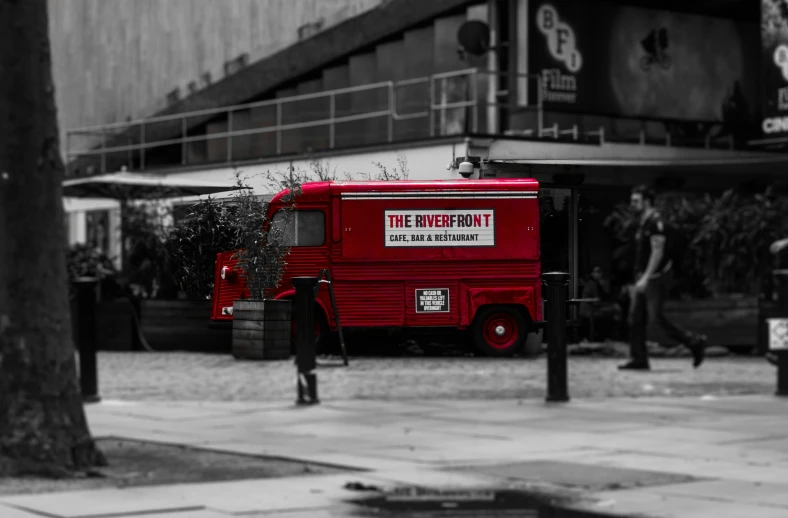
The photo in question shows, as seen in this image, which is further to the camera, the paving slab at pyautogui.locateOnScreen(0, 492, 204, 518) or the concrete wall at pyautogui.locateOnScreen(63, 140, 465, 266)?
the paving slab at pyautogui.locateOnScreen(0, 492, 204, 518)

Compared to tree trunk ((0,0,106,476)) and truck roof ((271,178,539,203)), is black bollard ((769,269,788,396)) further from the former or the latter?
truck roof ((271,178,539,203))

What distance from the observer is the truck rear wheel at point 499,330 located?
7.95 ft

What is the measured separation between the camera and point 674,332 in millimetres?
5836

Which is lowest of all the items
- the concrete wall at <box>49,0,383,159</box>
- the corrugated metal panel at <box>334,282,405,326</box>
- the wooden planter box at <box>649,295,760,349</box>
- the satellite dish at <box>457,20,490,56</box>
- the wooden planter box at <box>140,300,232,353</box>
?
the wooden planter box at <box>649,295,760,349</box>

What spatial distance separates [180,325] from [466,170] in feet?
5.68

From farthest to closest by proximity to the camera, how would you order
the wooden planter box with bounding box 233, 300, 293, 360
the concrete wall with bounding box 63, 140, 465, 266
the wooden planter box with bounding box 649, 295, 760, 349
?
the wooden planter box with bounding box 649, 295, 760, 349 < the concrete wall with bounding box 63, 140, 465, 266 < the wooden planter box with bounding box 233, 300, 293, 360

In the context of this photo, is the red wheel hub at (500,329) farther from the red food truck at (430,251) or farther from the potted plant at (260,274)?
the potted plant at (260,274)

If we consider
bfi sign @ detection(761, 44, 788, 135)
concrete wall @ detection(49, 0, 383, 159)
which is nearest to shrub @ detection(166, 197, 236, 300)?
concrete wall @ detection(49, 0, 383, 159)

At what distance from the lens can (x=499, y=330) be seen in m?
2.47

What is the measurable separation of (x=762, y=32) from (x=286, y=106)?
45.6 meters

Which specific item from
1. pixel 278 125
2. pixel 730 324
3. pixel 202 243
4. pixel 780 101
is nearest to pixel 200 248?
pixel 202 243

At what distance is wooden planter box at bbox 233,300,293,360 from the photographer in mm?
2350

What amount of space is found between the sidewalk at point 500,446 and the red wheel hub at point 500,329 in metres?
38.5

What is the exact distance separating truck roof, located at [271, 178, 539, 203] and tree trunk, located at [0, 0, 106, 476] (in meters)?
0.58
